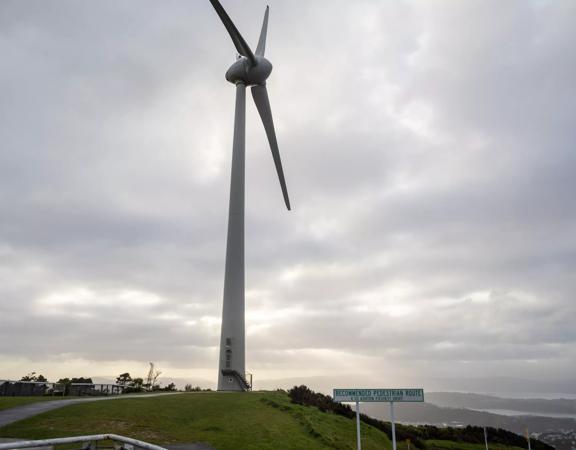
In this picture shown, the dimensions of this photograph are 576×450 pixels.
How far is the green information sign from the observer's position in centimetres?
1841

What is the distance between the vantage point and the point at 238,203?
40.9m

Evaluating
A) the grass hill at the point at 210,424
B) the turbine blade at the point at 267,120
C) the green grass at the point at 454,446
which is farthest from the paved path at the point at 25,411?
the turbine blade at the point at 267,120

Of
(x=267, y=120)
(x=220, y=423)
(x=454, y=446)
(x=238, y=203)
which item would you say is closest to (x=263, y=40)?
(x=267, y=120)

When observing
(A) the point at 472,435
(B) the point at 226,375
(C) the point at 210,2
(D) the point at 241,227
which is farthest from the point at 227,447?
(C) the point at 210,2

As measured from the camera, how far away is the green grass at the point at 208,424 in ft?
57.7

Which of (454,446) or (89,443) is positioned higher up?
(89,443)

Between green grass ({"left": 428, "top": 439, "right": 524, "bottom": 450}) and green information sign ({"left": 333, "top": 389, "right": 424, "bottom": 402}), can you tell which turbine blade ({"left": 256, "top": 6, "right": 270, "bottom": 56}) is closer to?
green information sign ({"left": 333, "top": 389, "right": 424, "bottom": 402})

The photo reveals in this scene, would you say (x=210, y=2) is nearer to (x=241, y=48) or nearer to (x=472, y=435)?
(x=241, y=48)

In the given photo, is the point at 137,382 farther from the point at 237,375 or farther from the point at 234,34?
the point at 234,34

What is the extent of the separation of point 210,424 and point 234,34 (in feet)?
109

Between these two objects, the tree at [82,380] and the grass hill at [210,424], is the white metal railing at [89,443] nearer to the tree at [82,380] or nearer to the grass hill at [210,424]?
the grass hill at [210,424]

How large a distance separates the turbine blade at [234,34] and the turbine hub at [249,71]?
76 cm

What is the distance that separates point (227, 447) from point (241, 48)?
36398mm

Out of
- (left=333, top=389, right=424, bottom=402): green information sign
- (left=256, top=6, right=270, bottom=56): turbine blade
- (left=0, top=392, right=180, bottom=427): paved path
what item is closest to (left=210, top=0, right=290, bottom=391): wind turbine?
(left=256, top=6, right=270, bottom=56): turbine blade
